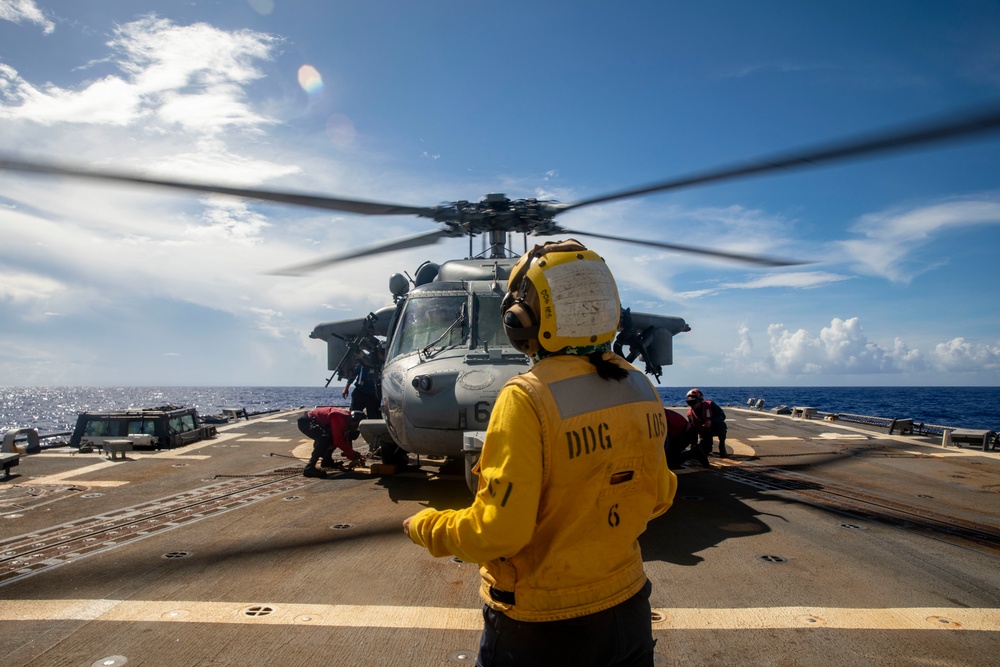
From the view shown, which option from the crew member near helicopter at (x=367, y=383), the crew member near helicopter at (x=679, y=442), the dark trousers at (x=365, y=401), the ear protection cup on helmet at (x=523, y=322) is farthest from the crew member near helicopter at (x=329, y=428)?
the ear protection cup on helmet at (x=523, y=322)

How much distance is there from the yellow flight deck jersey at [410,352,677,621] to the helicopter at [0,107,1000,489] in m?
3.01

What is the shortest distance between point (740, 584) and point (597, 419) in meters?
3.61

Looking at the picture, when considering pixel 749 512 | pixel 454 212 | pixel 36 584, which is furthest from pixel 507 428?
pixel 454 212

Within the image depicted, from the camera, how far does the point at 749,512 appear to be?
737cm

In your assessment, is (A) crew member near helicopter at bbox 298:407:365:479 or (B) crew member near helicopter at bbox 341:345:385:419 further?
→ (B) crew member near helicopter at bbox 341:345:385:419

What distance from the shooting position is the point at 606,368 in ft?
7.11

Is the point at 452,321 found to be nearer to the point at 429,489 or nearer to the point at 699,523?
the point at 429,489

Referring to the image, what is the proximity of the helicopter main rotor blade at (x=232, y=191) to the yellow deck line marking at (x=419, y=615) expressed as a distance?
3.01 metres

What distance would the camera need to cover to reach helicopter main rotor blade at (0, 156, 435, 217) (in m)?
4.19

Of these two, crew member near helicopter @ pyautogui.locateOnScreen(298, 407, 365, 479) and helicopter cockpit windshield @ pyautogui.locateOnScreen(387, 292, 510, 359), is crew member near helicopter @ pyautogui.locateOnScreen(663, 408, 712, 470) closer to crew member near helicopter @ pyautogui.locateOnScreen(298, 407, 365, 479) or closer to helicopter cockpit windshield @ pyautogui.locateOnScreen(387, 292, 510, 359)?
helicopter cockpit windshield @ pyautogui.locateOnScreen(387, 292, 510, 359)

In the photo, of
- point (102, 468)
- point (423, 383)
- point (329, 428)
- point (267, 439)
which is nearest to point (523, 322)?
point (423, 383)

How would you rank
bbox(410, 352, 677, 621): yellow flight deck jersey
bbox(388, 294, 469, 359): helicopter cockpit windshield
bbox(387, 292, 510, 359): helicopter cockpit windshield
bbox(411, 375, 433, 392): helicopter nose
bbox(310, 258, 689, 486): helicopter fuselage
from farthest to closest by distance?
bbox(388, 294, 469, 359): helicopter cockpit windshield → bbox(387, 292, 510, 359): helicopter cockpit windshield → bbox(411, 375, 433, 392): helicopter nose → bbox(310, 258, 689, 486): helicopter fuselage → bbox(410, 352, 677, 621): yellow flight deck jersey

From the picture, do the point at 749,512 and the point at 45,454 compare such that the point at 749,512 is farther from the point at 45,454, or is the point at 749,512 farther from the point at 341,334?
the point at 45,454

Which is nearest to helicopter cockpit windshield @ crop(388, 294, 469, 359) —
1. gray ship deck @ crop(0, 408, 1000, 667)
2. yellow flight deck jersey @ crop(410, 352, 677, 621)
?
gray ship deck @ crop(0, 408, 1000, 667)
